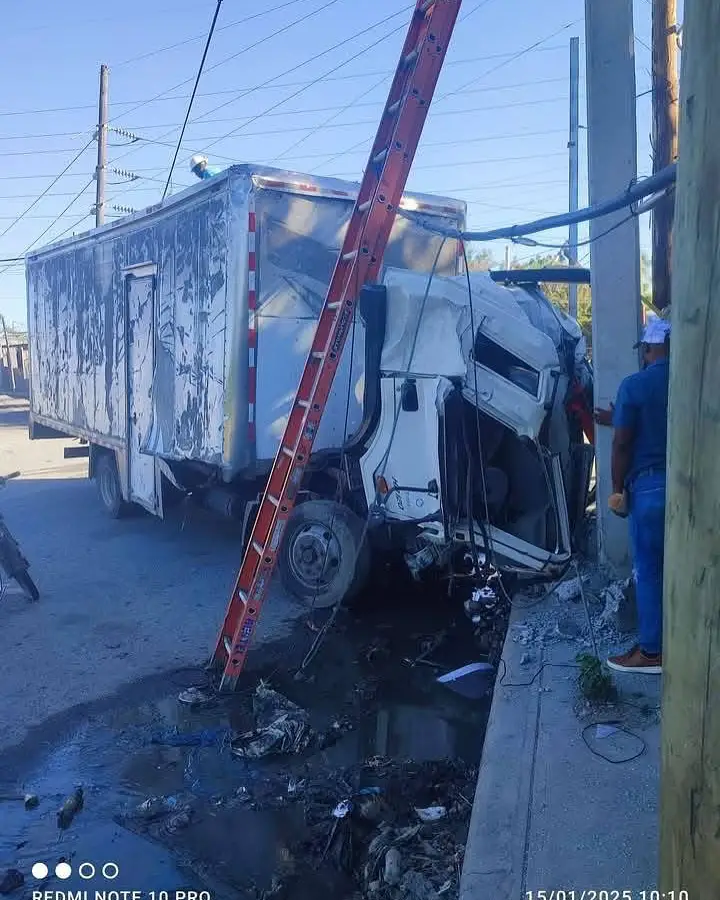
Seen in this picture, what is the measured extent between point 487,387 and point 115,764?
322cm

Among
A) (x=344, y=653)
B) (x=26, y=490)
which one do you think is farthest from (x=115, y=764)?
(x=26, y=490)

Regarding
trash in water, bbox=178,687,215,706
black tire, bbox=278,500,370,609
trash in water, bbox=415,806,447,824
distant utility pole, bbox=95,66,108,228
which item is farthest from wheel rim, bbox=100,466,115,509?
distant utility pole, bbox=95,66,108,228

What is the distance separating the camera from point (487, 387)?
5367 mm

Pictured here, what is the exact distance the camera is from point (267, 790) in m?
3.92

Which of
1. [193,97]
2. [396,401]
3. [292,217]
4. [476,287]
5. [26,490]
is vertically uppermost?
[193,97]

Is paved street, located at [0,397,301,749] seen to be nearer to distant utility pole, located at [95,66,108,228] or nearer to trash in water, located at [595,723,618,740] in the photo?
trash in water, located at [595,723,618,740]

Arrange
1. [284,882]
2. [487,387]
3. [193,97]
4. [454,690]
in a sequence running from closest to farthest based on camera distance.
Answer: [284,882] → [454,690] → [487,387] → [193,97]

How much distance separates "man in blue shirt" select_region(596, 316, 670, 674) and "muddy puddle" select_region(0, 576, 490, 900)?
1154 millimetres

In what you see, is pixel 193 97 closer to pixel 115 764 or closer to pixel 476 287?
pixel 476 287

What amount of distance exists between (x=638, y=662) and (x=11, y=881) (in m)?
3.04

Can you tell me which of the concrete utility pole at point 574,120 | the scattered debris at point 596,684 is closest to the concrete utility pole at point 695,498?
the scattered debris at point 596,684

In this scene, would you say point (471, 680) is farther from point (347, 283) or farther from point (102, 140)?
point (102, 140)

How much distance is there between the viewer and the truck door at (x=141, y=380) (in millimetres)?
8359

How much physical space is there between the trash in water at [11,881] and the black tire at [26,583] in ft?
12.8
